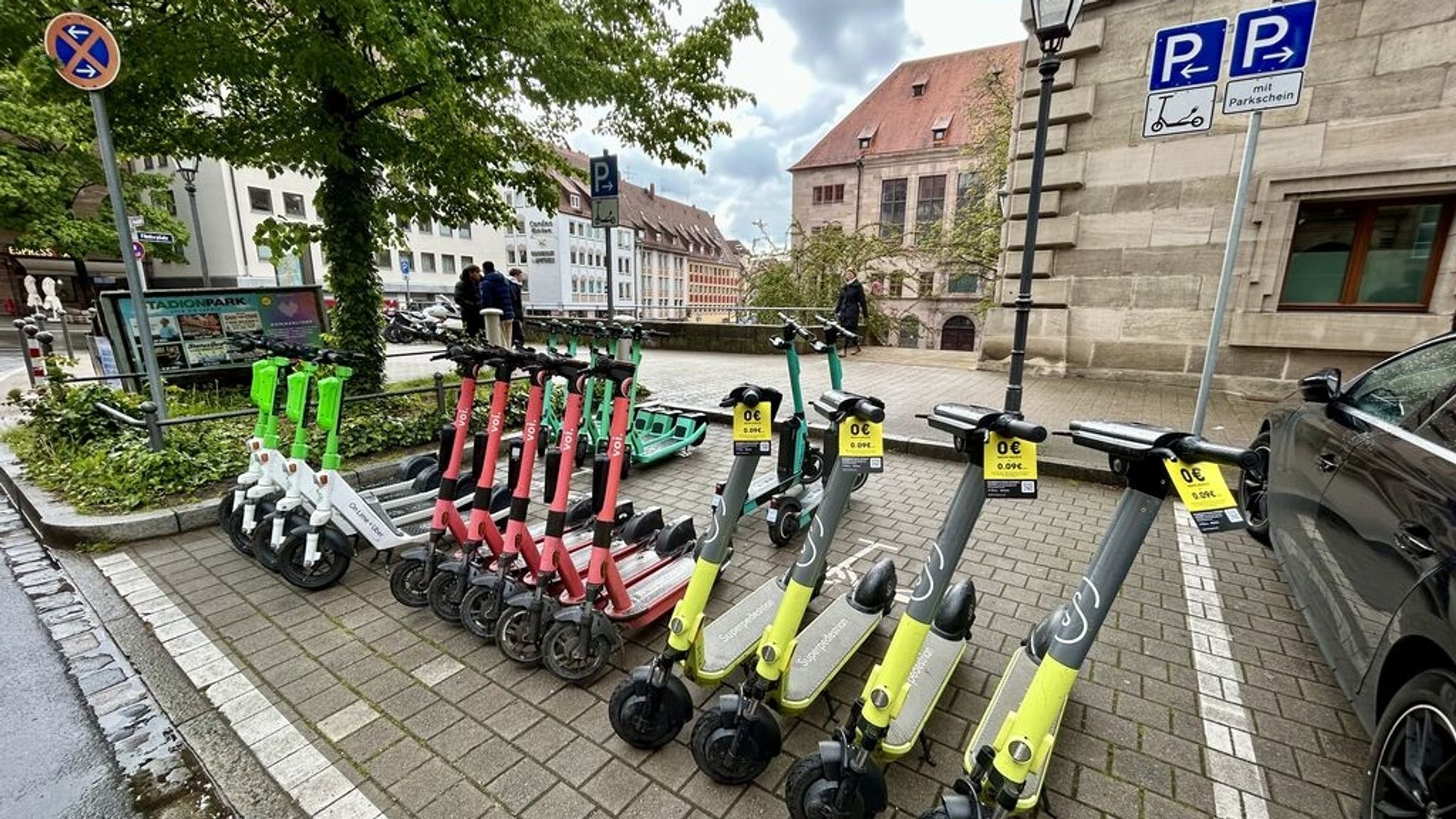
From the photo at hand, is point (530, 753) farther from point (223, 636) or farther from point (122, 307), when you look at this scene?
point (122, 307)

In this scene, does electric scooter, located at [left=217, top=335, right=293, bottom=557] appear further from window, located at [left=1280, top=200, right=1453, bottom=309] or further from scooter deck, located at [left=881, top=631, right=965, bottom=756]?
window, located at [left=1280, top=200, right=1453, bottom=309]

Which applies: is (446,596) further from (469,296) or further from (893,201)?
(893,201)

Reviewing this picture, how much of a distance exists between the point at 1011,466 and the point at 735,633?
4.84 ft

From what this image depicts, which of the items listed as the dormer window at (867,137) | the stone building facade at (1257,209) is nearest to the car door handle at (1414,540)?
the stone building facade at (1257,209)

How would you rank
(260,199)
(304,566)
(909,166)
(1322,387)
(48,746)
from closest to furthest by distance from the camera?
(48,746) → (1322,387) → (304,566) → (260,199) → (909,166)

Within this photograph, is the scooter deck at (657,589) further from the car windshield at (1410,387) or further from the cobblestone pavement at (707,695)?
the car windshield at (1410,387)

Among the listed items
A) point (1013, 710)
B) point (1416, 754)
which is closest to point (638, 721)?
point (1013, 710)

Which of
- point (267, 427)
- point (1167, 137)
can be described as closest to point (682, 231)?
point (1167, 137)

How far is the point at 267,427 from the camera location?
12.3 ft

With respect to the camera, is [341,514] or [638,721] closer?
[638,721]

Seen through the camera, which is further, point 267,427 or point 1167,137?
point 1167,137

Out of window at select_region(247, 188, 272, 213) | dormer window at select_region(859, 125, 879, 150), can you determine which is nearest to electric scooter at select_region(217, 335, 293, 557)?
window at select_region(247, 188, 272, 213)

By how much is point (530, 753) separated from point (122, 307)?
824cm

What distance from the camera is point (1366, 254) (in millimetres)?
7438
